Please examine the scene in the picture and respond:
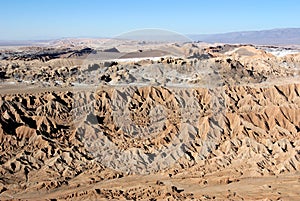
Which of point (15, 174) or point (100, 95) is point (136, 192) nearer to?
point (15, 174)

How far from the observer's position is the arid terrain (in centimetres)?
3372

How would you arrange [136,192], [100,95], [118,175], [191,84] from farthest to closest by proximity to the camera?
1. [191,84]
2. [100,95]
3. [118,175]
4. [136,192]

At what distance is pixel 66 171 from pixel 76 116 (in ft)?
43.8

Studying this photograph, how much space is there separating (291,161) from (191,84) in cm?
2790

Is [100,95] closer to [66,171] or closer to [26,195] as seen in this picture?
[66,171]

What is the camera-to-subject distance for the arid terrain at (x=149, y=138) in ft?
111

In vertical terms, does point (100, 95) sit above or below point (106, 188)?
above

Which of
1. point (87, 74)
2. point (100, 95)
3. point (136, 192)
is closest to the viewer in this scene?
point (136, 192)

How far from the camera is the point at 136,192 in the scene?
32500 mm

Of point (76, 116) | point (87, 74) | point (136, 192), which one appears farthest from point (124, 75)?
point (136, 192)

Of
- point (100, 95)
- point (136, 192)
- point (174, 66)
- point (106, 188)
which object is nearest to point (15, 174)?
point (106, 188)

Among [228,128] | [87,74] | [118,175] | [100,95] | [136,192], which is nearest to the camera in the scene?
[136,192]

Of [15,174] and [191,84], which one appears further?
[191,84]

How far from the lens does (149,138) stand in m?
44.7
